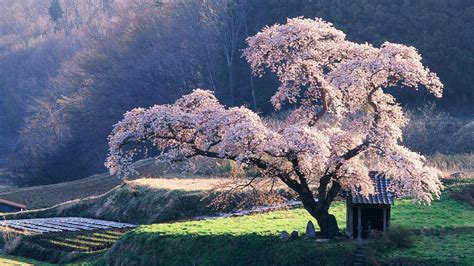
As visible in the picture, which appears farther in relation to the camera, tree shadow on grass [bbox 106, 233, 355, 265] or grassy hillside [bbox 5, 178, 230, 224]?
grassy hillside [bbox 5, 178, 230, 224]

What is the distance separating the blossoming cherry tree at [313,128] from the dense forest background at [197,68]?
26562mm

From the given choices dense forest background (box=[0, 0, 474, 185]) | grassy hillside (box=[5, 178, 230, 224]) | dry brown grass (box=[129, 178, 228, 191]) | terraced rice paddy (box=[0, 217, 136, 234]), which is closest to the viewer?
terraced rice paddy (box=[0, 217, 136, 234])

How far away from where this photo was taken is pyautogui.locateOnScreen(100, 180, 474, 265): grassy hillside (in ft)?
86.1

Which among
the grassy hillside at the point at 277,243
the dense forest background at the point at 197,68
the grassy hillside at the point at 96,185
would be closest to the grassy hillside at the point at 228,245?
the grassy hillside at the point at 277,243

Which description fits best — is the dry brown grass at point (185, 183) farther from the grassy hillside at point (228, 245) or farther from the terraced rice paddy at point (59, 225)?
the grassy hillside at point (228, 245)

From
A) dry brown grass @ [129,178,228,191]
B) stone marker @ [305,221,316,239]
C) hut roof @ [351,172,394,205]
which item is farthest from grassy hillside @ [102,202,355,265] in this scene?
dry brown grass @ [129,178,228,191]

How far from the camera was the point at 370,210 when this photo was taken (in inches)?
1124

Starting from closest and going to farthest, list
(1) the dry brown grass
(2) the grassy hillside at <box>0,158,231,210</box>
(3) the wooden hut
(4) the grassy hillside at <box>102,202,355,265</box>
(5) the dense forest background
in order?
1. (4) the grassy hillside at <box>102,202,355,265</box>
2. (3) the wooden hut
3. (1) the dry brown grass
4. (2) the grassy hillside at <box>0,158,231,210</box>
5. (5) the dense forest background

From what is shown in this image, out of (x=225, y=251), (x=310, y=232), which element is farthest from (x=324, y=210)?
(x=225, y=251)

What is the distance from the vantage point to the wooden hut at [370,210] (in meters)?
27.6

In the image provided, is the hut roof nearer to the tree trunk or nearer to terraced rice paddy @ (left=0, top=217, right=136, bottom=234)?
the tree trunk

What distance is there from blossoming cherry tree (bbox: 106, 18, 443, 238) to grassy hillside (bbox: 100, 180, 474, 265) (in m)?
1.72

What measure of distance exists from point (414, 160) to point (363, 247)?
3.26 meters

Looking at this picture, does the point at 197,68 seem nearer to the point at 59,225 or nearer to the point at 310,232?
the point at 59,225
